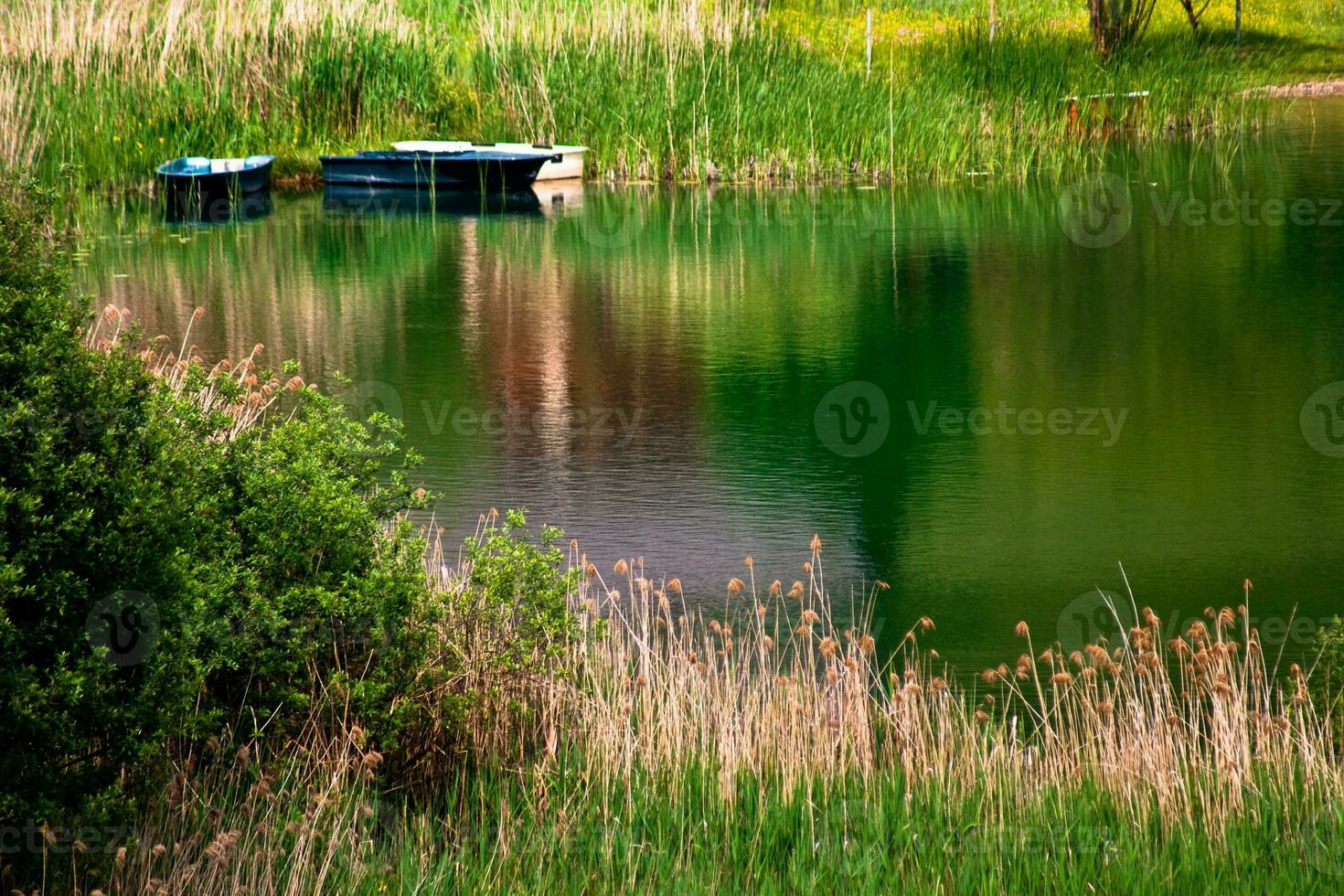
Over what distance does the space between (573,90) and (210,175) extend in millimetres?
4381

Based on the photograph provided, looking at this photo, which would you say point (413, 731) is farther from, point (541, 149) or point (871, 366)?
point (541, 149)

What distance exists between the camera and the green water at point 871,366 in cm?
714

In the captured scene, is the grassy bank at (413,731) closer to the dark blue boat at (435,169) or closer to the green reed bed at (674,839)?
the green reed bed at (674,839)

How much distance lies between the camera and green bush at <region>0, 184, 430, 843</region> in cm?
333

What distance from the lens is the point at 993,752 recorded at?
4.36 metres

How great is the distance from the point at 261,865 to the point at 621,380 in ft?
22.4

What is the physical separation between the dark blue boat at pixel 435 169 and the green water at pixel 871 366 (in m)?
0.52

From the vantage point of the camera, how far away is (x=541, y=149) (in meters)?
18.5

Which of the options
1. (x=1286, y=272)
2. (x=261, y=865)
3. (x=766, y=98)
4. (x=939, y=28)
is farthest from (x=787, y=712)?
(x=939, y=28)

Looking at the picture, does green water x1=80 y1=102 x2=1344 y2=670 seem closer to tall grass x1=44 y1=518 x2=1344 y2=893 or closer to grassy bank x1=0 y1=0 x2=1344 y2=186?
grassy bank x1=0 y1=0 x2=1344 y2=186

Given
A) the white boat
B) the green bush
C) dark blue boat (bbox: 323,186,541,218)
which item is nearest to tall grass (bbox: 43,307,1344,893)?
the green bush

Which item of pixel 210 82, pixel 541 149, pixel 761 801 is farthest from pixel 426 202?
pixel 761 801

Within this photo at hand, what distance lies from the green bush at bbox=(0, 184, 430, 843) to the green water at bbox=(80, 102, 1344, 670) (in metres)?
2.30

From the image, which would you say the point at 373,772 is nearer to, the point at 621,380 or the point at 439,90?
the point at 621,380
